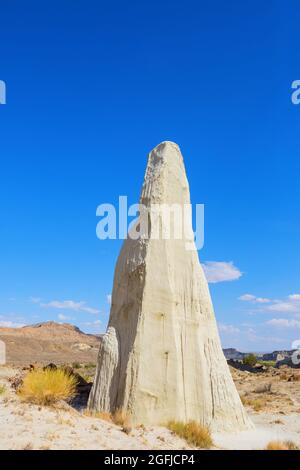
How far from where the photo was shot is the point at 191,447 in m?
9.08

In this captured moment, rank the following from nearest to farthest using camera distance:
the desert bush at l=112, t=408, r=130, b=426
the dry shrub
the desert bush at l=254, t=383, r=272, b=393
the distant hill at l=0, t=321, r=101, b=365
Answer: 1. the dry shrub
2. the desert bush at l=112, t=408, r=130, b=426
3. the desert bush at l=254, t=383, r=272, b=393
4. the distant hill at l=0, t=321, r=101, b=365

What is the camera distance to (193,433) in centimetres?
962

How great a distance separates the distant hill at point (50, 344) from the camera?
56.7 metres

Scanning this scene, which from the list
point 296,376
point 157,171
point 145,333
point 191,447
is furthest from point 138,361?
point 296,376

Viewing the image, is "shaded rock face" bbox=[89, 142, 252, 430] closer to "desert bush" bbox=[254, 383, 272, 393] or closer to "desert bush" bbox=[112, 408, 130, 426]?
"desert bush" bbox=[112, 408, 130, 426]

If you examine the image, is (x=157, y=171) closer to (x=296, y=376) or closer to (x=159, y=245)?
(x=159, y=245)

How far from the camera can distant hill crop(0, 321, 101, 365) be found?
56.7 metres

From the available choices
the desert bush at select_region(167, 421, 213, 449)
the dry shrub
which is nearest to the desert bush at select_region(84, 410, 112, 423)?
the desert bush at select_region(167, 421, 213, 449)

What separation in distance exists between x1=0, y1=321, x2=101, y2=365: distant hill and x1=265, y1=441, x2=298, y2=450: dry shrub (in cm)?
4243

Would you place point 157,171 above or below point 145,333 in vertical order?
above

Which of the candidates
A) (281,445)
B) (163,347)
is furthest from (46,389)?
(281,445)

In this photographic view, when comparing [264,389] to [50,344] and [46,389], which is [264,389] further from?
[50,344]

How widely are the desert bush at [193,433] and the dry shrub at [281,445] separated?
4.42 ft
